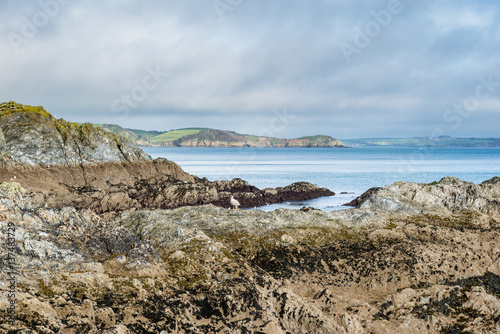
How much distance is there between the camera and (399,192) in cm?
2350

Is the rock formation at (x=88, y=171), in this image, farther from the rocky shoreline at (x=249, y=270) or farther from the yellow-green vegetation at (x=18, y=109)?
the rocky shoreline at (x=249, y=270)

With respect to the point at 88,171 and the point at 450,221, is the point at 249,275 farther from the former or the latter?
the point at 88,171

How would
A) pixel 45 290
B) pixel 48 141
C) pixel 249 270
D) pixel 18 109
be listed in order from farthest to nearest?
Result: pixel 18 109, pixel 48 141, pixel 249 270, pixel 45 290

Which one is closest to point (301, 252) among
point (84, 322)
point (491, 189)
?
point (84, 322)

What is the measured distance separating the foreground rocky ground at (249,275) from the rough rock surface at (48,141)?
3090cm

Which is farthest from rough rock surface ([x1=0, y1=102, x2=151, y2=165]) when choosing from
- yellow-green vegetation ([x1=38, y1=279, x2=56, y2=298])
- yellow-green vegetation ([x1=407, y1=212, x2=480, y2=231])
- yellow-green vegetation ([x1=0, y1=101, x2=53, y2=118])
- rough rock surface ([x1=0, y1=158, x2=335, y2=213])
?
yellow-green vegetation ([x1=407, y1=212, x2=480, y2=231])

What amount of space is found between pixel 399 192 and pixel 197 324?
18854 millimetres

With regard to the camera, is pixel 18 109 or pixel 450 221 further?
pixel 18 109

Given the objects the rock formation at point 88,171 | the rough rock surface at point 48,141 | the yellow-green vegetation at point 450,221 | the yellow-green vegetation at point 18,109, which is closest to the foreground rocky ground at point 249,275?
the yellow-green vegetation at point 450,221

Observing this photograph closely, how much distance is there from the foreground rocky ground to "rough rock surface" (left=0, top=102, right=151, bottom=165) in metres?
30.9

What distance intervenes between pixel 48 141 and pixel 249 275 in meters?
40.6

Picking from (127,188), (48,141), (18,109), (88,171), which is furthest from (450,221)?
(18,109)

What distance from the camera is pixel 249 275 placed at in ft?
33.9

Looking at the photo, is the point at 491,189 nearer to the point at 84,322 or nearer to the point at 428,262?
the point at 428,262
